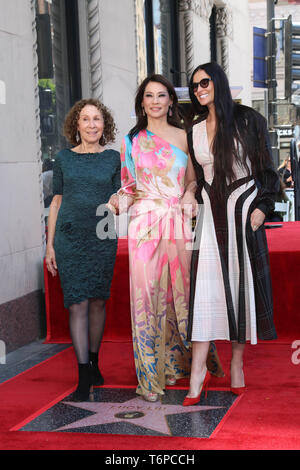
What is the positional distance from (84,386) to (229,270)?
1.11 meters

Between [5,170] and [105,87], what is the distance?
2.66 meters

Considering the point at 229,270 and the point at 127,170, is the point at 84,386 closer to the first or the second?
the point at 229,270

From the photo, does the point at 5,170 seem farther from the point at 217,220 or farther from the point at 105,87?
the point at 105,87

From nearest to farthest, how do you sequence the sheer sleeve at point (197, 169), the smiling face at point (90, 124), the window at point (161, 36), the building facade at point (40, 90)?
1. the sheer sleeve at point (197, 169)
2. the smiling face at point (90, 124)
3. the building facade at point (40, 90)
4. the window at point (161, 36)

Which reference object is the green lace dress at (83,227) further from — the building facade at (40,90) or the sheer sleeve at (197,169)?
the building facade at (40,90)

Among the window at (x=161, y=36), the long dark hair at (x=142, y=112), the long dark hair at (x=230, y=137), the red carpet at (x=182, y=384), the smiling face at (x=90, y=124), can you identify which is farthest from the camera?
the window at (x=161, y=36)

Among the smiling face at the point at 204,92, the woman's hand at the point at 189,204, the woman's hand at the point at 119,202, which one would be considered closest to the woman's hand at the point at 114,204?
the woman's hand at the point at 119,202

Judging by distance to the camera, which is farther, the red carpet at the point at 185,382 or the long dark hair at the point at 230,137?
the long dark hair at the point at 230,137

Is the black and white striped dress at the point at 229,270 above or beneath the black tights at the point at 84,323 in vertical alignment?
above

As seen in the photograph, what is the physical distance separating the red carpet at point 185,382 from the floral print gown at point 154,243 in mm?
389

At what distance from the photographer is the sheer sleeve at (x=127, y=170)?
4156 mm

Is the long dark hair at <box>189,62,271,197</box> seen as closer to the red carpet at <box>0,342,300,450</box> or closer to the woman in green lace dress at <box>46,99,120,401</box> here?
the woman in green lace dress at <box>46,99,120,401</box>
